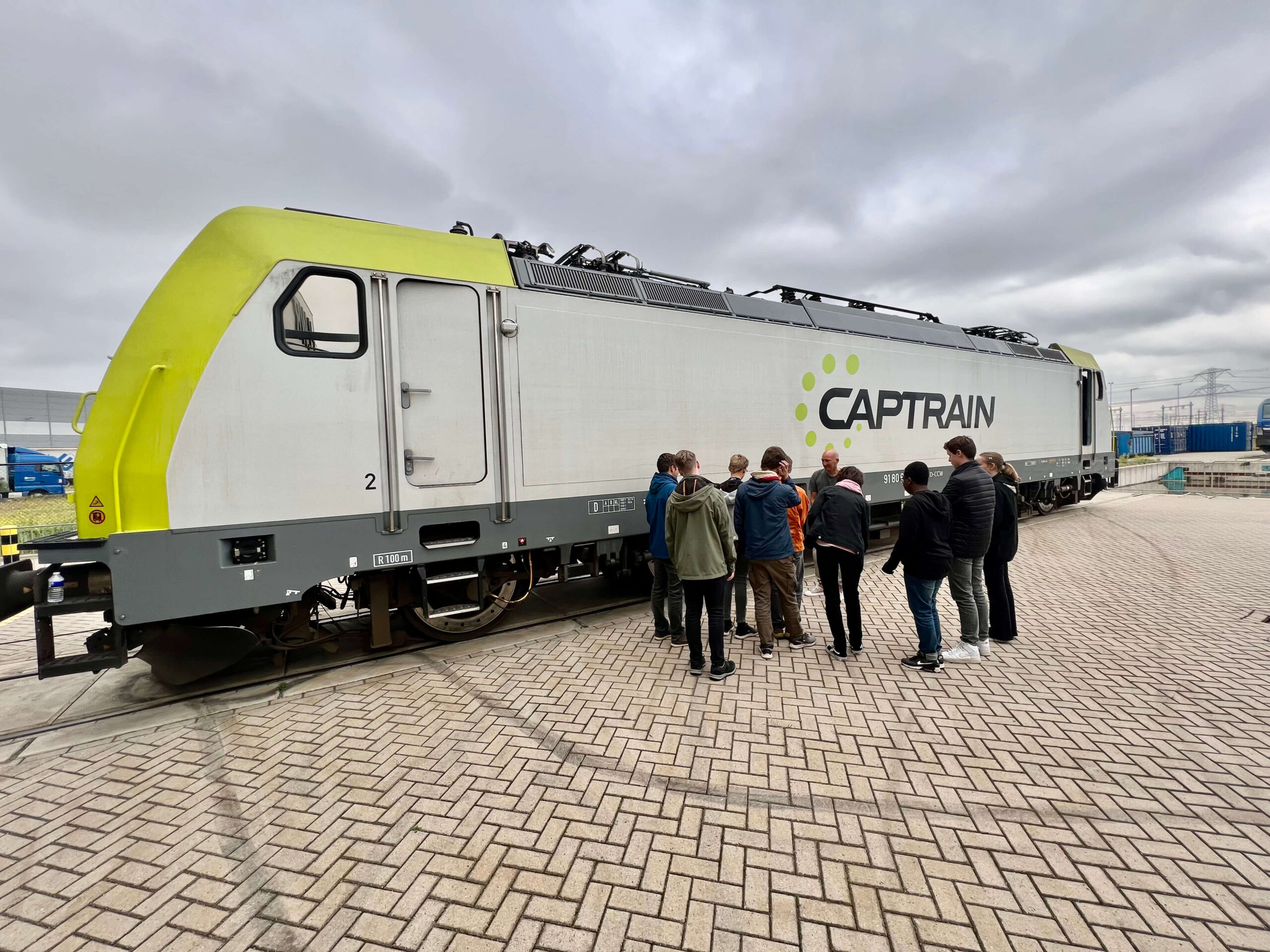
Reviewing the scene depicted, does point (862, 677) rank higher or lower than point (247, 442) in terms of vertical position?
lower

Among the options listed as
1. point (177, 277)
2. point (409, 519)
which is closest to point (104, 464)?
point (177, 277)

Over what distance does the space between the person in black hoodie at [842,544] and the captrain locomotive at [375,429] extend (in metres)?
1.87

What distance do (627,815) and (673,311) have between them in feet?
15.8

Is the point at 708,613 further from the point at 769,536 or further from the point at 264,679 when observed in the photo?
the point at 264,679

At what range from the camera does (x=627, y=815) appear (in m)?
2.75

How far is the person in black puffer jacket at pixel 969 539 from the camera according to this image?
14.5 feet

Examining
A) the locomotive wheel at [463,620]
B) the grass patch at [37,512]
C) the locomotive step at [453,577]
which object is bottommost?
the locomotive wheel at [463,620]

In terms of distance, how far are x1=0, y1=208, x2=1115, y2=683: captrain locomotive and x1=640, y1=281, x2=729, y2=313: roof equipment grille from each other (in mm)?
31

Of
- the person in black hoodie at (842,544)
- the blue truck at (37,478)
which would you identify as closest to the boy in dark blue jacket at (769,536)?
the person in black hoodie at (842,544)

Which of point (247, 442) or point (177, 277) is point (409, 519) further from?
point (177, 277)

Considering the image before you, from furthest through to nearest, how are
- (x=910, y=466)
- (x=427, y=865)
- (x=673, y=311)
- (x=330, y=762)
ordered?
(x=673, y=311) < (x=910, y=466) < (x=330, y=762) < (x=427, y=865)

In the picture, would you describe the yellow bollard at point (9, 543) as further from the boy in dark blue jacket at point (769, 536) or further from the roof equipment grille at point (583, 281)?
the boy in dark blue jacket at point (769, 536)

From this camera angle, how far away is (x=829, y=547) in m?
4.64

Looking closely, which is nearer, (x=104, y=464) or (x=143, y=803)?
(x=143, y=803)
